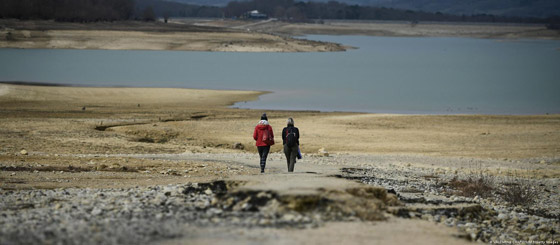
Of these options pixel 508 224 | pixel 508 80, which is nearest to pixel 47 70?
pixel 508 80

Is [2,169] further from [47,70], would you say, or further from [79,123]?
[47,70]

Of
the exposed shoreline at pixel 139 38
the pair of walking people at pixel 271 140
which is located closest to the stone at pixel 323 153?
the pair of walking people at pixel 271 140

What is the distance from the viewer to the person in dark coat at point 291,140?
568 inches

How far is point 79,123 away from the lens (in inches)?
1104

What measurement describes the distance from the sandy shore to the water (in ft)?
23.9

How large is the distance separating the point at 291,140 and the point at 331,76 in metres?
44.5

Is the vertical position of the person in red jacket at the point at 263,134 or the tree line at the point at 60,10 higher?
the tree line at the point at 60,10

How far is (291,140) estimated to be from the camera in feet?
47.5

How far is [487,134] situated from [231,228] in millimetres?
21028

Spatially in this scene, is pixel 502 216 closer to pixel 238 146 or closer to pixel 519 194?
pixel 519 194

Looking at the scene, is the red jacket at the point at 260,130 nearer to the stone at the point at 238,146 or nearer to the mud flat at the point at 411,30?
the stone at the point at 238,146

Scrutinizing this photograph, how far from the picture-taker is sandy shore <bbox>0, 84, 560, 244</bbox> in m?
10.1

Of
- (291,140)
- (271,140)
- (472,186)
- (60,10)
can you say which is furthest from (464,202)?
(60,10)

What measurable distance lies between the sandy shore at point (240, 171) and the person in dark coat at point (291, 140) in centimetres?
69
